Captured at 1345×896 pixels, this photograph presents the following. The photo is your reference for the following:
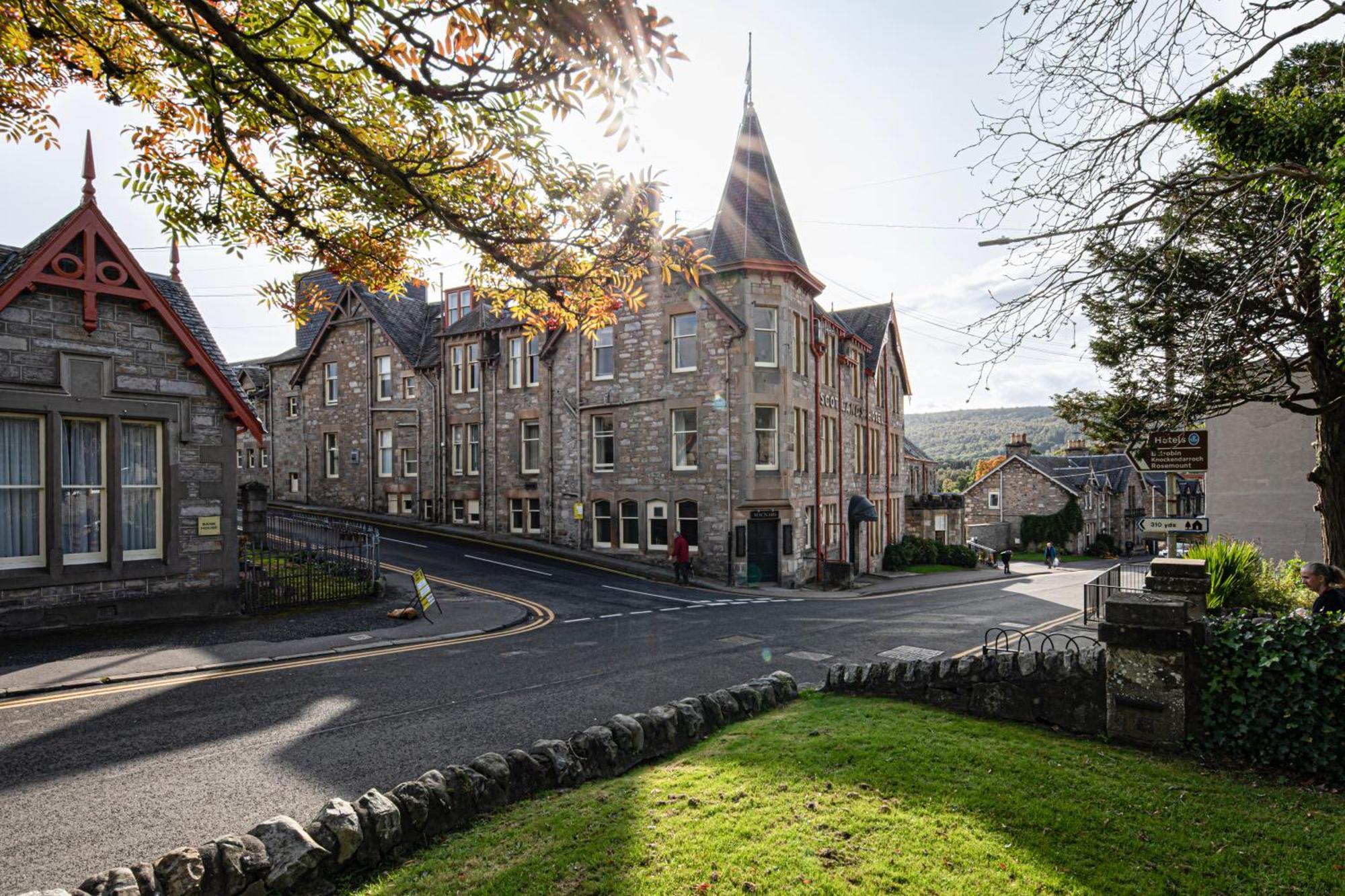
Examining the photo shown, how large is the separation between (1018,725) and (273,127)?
32.3ft

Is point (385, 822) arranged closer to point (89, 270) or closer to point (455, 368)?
point (89, 270)

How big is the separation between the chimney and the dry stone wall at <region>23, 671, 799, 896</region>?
214 ft

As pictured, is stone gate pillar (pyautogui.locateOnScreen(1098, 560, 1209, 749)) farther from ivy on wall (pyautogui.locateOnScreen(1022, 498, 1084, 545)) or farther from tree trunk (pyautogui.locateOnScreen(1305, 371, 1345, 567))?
ivy on wall (pyautogui.locateOnScreen(1022, 498, 1084, 545))

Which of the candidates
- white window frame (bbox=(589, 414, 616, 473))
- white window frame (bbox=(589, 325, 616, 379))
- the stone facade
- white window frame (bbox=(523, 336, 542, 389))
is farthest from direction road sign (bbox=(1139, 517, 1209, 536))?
white window frame (bbox=(523, 336, 542, 389))

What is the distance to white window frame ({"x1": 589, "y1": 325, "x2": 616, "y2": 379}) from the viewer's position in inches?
1203

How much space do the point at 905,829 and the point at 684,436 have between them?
2381cm

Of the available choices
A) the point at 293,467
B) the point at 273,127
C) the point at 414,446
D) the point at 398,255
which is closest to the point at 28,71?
the point at 273,127

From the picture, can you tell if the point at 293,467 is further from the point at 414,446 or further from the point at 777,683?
the point at 777,683

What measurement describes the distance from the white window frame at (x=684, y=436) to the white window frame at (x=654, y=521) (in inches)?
69.5

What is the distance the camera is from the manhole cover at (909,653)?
13.3m

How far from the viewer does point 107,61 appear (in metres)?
6.12

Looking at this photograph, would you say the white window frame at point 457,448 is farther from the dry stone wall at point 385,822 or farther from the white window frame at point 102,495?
the dry stone wall at point 385,822

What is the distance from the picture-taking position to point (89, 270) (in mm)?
13078

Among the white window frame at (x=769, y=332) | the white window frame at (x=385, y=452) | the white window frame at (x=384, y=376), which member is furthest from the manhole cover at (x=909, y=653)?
the white window frame at (x=384, y=376)
